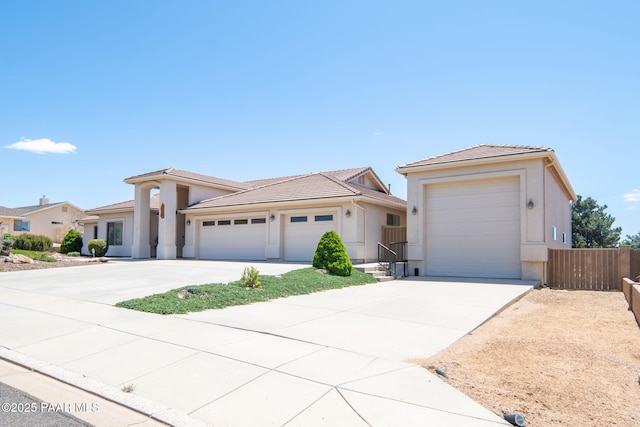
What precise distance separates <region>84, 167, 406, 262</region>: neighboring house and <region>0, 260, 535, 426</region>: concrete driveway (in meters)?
8.85

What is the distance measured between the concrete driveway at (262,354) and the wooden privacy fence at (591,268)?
600cm

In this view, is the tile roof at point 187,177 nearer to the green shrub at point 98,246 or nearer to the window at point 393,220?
the green shrub at point 98,246

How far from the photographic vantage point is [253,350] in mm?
5473

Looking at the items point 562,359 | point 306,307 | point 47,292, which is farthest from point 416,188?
point 47,292

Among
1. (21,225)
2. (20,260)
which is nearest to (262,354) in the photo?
(20,260)

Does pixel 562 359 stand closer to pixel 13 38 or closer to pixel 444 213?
pixel 444 213

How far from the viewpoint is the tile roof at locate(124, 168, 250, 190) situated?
23.2m

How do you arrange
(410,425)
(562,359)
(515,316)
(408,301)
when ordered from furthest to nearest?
1. (408,301)
2. (515,316)
3. (562,359)
4. (410,425)

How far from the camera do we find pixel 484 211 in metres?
15.3

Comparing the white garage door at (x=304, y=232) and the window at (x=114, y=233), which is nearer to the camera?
the white garage door at (x=304, y=232)

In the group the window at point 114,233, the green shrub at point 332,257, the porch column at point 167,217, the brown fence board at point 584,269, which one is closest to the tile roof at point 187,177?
the porch column at point 167,217

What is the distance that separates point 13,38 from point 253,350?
14.6 meters

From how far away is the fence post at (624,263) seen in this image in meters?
13.3

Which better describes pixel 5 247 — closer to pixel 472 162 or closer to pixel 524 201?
pixel 472 162
